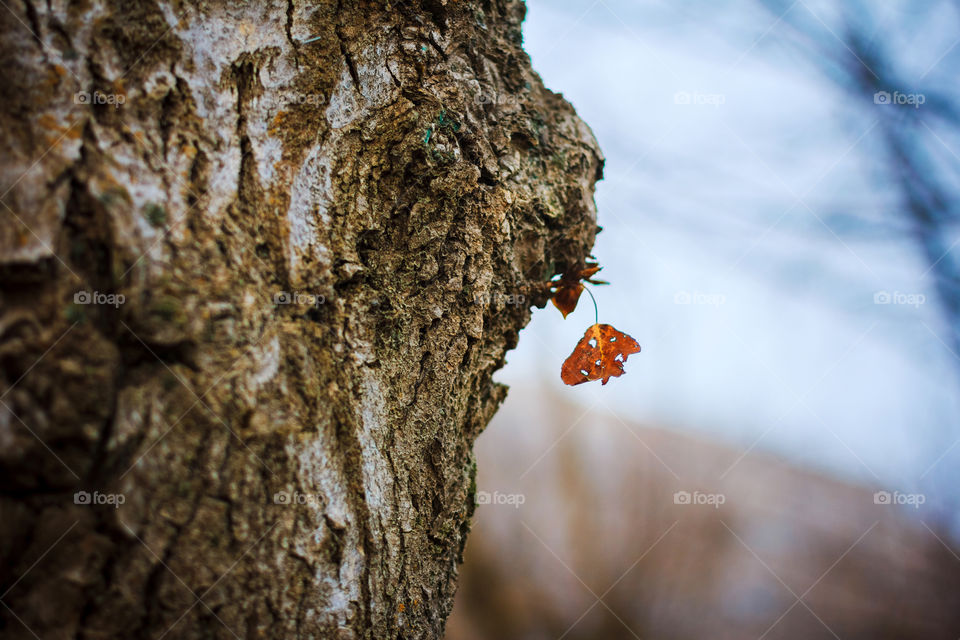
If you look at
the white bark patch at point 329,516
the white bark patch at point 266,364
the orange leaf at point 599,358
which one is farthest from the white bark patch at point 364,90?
the orange leaf at point 599,358

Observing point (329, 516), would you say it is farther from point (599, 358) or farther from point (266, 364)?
point (599, 358)

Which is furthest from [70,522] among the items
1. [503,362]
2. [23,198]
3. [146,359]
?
[503,362]

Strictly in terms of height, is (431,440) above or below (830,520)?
below

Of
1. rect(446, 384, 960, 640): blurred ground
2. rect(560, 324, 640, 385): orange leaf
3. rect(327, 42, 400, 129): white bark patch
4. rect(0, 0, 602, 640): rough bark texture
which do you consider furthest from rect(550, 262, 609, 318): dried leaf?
rect(446, 384, 960, 640): blurred ground

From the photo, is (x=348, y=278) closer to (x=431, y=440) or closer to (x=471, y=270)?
(x=471, y=270)

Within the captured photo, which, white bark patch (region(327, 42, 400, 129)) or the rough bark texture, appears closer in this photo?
the rough bark texture

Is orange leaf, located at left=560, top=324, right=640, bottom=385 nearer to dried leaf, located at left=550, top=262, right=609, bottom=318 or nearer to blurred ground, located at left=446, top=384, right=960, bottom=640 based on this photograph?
dried leaf, located at left=550, top=262, right=609, bottom=318
